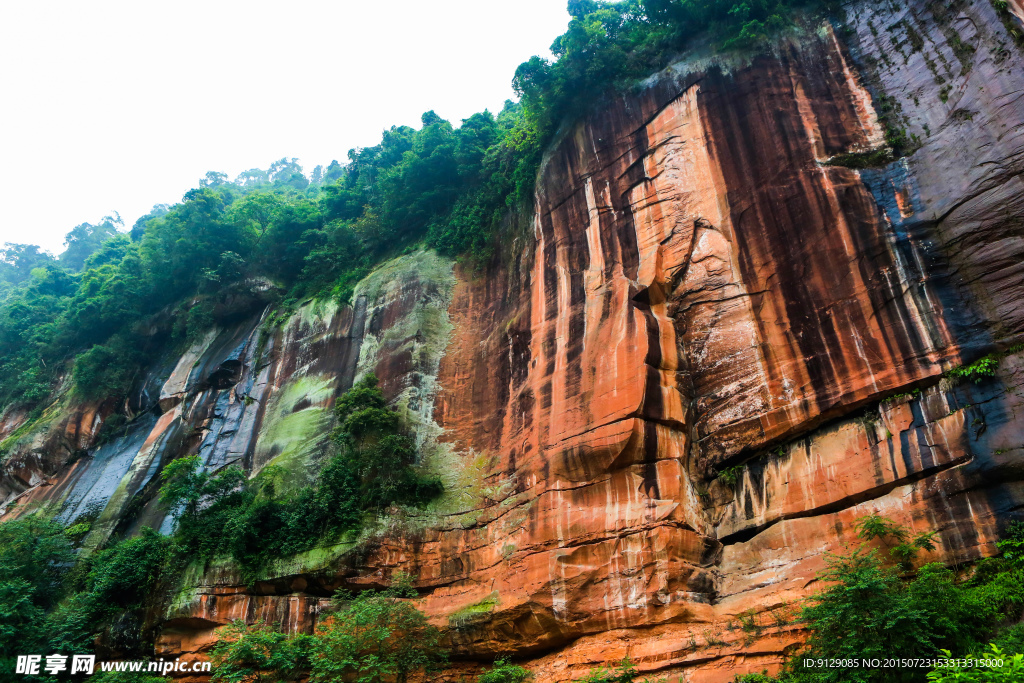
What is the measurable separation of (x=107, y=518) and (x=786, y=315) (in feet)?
59.5

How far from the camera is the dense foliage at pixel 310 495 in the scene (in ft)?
48.2

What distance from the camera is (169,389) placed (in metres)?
21.7

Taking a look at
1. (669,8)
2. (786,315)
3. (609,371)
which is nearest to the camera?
(786,315)

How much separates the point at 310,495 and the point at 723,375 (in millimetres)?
9420

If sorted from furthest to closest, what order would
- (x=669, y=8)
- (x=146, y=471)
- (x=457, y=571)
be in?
(x=146, y=471), (x=669, y=8), (x=457, y=571)

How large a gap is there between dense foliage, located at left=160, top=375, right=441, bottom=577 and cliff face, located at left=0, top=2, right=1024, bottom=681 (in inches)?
20.6

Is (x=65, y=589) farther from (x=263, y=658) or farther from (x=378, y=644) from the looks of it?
(x=378, y=644)

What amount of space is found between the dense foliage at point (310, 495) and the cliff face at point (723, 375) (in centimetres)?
52

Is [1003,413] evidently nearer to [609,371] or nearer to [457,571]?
[609,371]

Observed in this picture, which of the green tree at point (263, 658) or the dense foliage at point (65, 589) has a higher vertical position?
the dense foliage at point (65, 589)

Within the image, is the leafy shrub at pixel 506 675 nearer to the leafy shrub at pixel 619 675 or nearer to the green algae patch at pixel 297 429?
the leafy shrub at pixel 619 675

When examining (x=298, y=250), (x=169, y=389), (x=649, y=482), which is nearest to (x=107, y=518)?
(x=169, y=389)

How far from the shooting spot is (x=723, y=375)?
1180 cm

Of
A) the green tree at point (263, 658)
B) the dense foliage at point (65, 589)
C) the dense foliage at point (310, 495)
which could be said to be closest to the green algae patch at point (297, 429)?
the dense foliage at point (310, 495)
